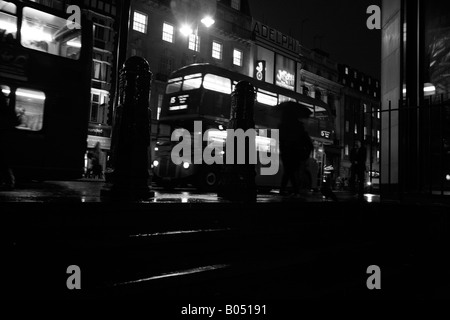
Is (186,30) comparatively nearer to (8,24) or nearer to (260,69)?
(260,69)

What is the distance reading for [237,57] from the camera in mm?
32750

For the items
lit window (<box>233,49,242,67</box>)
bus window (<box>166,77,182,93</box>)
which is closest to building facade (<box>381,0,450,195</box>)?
bus window (<box>166,77,182,93</box>)

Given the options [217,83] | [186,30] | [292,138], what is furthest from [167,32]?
[292,138]

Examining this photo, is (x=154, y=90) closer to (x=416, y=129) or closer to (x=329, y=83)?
(x=416, y=129)

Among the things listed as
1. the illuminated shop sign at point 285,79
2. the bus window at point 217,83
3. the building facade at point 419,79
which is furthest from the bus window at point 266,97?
the illuminated shop sign at point 285,79

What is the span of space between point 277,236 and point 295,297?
3.13ft

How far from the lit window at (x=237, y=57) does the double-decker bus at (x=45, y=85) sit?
2492 cm

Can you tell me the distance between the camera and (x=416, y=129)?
26.0 feet

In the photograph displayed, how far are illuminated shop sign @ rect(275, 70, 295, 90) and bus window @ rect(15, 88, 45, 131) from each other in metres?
28.2

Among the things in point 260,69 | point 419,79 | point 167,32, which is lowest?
point 419,79

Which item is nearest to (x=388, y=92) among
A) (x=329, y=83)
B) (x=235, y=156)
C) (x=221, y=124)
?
(x=221, y=124)

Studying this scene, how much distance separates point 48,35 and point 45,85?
3.48ft

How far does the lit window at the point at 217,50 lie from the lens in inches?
1237

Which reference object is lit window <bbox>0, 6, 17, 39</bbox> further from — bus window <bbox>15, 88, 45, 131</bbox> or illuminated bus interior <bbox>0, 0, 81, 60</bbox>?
bus window <bbox>15, 88, 45, 131</bbox>
